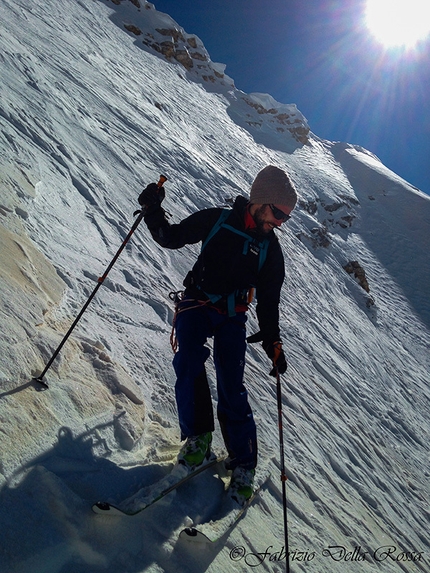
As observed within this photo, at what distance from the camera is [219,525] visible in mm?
2418

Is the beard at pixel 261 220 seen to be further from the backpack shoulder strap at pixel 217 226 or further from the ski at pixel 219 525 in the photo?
the ski at pixel 219 525

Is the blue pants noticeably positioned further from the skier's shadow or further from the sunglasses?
the sunglasses

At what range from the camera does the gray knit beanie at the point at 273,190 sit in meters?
3.05

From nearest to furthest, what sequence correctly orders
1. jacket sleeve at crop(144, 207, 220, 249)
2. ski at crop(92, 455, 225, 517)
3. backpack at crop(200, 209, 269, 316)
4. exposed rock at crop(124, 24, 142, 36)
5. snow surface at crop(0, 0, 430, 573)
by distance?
ski at crop(92, 455, 225, 517), snow surface at crop(0, 0, 430, 573), backpack at crop(200, 209, 269, 316), jacket sleeve at crop(144, 207, 220, 249), exposed rock at crop(124, 24, 142, 36)

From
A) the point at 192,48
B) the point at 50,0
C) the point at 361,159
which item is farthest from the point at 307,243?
the point at 192,48

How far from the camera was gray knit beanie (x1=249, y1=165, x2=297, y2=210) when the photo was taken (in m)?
3.05

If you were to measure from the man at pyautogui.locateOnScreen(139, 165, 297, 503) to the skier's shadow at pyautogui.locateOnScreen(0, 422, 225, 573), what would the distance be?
0.53 meters

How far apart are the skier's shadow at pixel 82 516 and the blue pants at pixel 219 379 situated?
0.51m

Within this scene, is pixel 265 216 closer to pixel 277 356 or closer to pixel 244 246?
pixel 244 246

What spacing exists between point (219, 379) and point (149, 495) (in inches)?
38.3

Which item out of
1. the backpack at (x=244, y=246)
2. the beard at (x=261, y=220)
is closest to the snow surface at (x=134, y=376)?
the backpack at (x=244, y=246)

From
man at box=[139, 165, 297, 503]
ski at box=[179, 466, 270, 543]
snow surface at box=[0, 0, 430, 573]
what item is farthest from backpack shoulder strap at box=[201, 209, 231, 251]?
ski at box=[179, 466, 270, 543]

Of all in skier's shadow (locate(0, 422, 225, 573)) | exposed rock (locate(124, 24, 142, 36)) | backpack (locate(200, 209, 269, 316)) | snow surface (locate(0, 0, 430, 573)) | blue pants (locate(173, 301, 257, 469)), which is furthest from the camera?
exposed rock (locate(124, 24, 142, 36))

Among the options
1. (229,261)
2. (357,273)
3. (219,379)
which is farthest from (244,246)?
(357,273)
